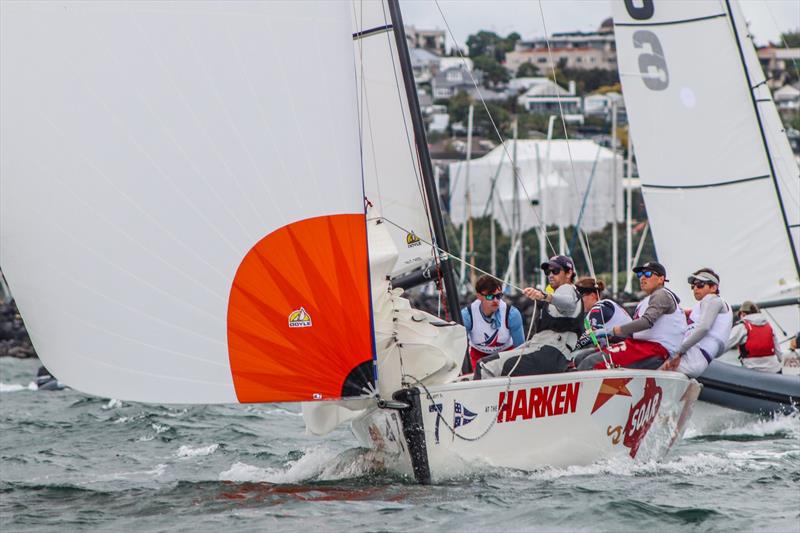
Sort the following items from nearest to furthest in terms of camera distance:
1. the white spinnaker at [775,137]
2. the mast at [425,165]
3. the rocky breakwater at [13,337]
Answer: the mast at [425,165] < the white spinnaker at [775,137] < the rocky breakwater at [13,337]

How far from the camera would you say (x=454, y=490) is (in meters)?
6.52

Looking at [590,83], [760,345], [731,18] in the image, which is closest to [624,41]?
[731,18]

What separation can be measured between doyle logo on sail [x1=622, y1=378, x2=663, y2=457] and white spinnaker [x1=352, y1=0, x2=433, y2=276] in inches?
66.0

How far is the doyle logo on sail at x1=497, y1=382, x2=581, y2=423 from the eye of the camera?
6.81 meters

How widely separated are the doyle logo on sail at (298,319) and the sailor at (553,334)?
1281 millimetres

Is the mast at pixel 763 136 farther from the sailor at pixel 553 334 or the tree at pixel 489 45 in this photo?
the tree at pixel 489 45

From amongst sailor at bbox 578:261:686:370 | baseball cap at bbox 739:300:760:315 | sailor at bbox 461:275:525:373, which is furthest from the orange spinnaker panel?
baseball cap at bbox 739:300:760:315

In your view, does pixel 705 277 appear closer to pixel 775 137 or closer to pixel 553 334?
pixel 553 334

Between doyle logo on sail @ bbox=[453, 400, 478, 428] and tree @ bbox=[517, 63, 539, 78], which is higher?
tree @ bbox=[517, 63, 539, 78]

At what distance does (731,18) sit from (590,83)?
85.9m

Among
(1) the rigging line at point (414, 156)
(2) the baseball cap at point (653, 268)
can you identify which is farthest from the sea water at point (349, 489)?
(1) the rigging line at point (414, 156)

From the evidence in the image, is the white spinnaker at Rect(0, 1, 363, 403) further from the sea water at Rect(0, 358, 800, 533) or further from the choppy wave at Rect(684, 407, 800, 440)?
the choppy wave at Rect(684, 407, 800, 440)

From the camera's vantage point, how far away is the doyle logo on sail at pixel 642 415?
24.6ft

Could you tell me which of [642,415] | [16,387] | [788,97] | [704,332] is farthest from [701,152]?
[788,97]
